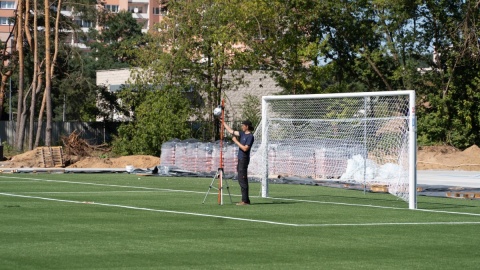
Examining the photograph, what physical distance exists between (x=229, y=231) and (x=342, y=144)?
13994mm

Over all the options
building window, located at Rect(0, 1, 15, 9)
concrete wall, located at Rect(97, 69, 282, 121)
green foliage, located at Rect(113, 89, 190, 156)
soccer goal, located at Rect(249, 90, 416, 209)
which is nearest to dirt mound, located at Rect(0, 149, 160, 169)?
green foliage, located at Rect(113, 89, 190, 156)

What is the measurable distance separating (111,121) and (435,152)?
2975 cm

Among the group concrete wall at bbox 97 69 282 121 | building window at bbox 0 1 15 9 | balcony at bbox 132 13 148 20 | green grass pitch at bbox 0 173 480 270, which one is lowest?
green grass pitch at bbox 0 173 480 270

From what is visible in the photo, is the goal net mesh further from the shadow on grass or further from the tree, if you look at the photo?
the tree

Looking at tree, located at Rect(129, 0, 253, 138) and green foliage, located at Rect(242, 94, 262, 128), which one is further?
green foliage, located at Rect(242, 94, 262, 128)

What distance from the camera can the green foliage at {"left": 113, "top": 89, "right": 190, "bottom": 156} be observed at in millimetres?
56812

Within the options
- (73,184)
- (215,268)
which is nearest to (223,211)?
(215,268)

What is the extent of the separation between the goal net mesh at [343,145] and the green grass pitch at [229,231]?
3.20 feet

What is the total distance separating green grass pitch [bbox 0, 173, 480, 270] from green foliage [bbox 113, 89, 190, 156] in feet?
92.6

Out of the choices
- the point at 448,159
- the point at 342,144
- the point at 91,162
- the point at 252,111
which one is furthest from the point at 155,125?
the point at 342,144

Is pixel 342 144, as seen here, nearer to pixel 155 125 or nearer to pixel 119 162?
pixel 119 162

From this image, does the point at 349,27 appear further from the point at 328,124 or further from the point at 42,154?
the point at 328,124

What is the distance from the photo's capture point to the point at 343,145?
30.3 m

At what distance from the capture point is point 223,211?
69.9 feet
